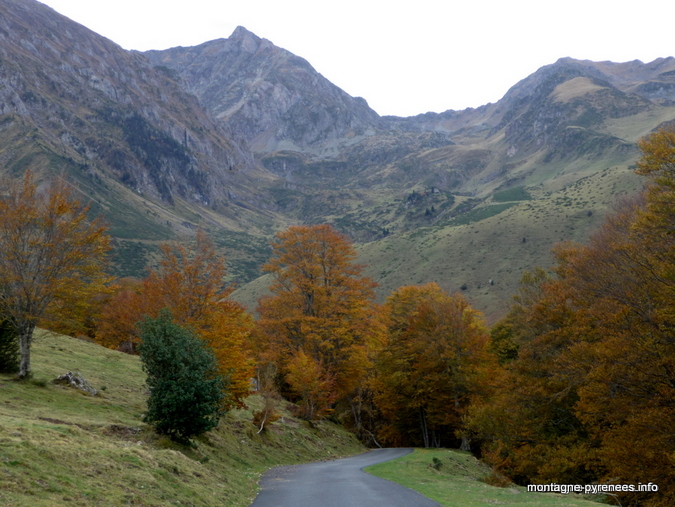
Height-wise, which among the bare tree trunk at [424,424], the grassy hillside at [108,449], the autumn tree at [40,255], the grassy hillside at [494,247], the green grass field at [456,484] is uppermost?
the grassy hillside at [494,247]

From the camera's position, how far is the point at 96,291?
78.3ft

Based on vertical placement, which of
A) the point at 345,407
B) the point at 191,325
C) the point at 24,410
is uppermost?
the point at 191,325

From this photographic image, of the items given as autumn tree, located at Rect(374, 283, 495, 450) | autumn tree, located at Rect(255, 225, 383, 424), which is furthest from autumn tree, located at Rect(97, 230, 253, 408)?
autumn tree, located at Rect(374, 283, 495, 450)

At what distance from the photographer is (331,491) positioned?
56.7ft

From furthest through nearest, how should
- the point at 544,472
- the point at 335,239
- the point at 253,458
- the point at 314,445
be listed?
the point at 335,239 → the point at 314,445 → the point at 544,472 → the point at 253,458

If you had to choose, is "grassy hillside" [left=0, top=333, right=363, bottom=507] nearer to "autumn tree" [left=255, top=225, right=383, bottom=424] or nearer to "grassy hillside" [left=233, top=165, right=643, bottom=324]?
"autumn tree" [left=255, top=225, right=383, bottom=424]

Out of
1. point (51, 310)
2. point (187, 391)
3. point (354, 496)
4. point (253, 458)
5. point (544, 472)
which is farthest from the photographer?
point (544, 472)

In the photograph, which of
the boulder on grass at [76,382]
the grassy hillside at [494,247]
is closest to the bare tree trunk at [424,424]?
the boulder on grass at [76,382]

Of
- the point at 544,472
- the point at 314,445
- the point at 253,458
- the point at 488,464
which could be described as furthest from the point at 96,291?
the point at 488,464

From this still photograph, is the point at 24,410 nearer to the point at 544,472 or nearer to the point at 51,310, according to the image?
the point at 51,310

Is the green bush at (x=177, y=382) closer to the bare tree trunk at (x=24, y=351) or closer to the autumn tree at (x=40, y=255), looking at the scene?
the autumn tree at (x=40, y=255)

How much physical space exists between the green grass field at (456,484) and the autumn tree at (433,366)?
7.93 meters

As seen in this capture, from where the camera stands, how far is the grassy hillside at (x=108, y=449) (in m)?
10.7

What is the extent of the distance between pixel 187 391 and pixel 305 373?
1706 cm
